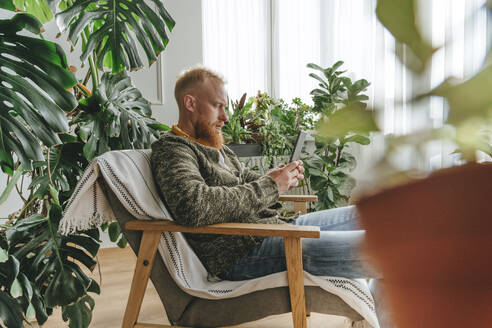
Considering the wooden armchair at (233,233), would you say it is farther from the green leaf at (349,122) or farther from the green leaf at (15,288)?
the green leaf at (349,122)

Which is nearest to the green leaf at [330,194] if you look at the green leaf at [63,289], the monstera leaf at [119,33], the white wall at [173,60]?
the white wall at [173,60]

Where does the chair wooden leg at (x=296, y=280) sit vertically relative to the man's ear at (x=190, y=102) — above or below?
below

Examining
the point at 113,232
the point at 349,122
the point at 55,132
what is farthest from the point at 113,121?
the point at 349,122

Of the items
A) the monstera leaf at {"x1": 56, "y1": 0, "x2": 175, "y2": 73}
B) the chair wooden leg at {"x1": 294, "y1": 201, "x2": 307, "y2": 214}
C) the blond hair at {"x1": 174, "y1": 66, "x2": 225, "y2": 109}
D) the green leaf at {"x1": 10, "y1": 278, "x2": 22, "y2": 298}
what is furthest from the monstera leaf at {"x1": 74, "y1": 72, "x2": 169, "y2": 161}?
the chair wooden leg at {"x1": 294, "y1": 201, "x2": 307, "y2": 214}

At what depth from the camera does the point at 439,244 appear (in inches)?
5.3

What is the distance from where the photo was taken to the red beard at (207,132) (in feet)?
5.41

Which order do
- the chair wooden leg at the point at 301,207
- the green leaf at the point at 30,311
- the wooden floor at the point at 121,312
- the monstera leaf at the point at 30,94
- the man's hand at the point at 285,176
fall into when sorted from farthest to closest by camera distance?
the chair wooden leg at the point at 301,207, the wooden floor at the point at 121,312, the man's hand at the point at 285,176, the green leaf at the point at 30,311, the monstera leaf at the point at 30,94

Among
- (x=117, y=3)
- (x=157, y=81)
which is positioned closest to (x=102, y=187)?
(x=117, y=3)

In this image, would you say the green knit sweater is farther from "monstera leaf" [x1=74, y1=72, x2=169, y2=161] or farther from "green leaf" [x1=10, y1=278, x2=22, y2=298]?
"green leaf" [x1=10, y1=278, x2=22, y2=298]

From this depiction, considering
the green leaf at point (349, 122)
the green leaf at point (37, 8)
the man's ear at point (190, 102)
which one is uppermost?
the green leaf at point (37, 8)

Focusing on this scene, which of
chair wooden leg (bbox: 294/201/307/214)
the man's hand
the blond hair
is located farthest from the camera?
chair wooden leg (bbox: 294/201/307/214)

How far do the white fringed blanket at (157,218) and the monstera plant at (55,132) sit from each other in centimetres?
17

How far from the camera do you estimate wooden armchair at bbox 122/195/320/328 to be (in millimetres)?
1182

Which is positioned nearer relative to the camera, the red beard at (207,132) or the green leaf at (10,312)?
the green leaf at (10,312)
